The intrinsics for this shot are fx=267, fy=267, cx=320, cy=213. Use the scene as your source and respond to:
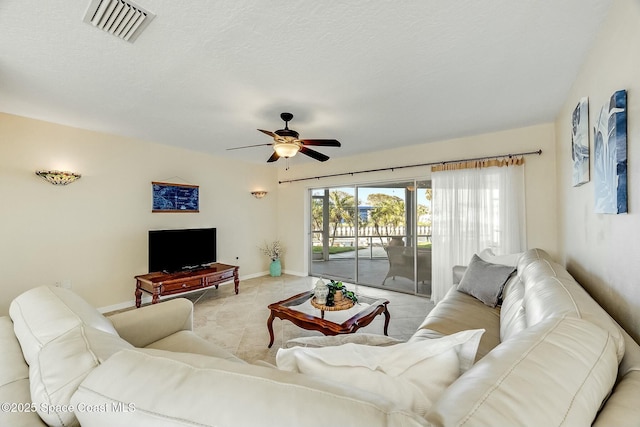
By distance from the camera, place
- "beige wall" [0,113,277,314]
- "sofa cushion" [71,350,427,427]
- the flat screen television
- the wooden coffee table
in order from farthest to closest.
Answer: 1. the flat screen television
2. "beige wall" [0,113,277,314]
3. the wooden coffee table
4. "sofa cushion" [71,350,427,427]

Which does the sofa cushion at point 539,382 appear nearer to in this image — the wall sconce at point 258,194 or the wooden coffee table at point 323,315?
the wooden coffee table at point 323,315

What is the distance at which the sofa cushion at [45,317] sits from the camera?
992mm

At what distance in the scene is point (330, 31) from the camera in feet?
5.42

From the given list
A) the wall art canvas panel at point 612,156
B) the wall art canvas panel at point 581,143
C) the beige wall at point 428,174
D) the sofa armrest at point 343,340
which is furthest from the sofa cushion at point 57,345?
the beige wall at point 428,174

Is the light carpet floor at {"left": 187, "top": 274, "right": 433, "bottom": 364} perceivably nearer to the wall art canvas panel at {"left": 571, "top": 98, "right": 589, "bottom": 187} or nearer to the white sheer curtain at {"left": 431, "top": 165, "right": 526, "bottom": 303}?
the white sheer curtain at {"left": 431, "top": 165, "right": 526, "bottom": 303}

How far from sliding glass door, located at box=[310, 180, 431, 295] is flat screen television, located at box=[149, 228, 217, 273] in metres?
2.17

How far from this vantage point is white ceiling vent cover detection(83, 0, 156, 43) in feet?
4.75

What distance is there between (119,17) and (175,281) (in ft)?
9.95

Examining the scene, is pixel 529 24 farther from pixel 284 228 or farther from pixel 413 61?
pixel 284 228

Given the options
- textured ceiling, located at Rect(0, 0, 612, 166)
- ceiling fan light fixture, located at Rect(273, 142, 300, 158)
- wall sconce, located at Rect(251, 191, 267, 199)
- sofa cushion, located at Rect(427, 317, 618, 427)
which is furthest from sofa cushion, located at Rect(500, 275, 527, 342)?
wall sconce, located at Rect(251, 191, 267, 199)

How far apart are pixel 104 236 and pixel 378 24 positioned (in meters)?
4.15

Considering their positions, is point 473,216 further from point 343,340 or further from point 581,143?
point 343,340

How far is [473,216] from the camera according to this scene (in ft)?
12.2

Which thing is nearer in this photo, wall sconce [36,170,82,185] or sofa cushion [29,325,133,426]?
sofa cushion [29,325,133,426]
